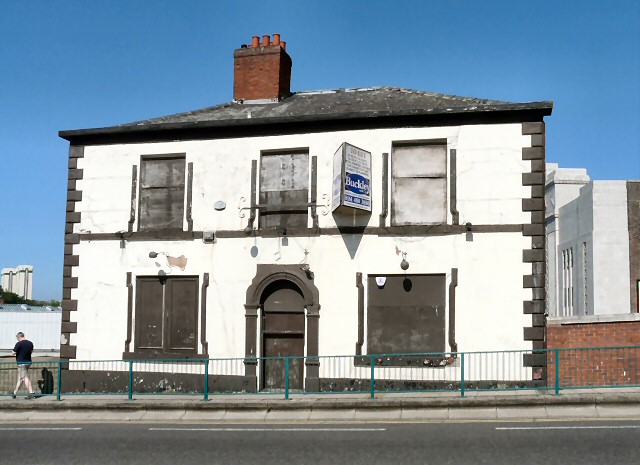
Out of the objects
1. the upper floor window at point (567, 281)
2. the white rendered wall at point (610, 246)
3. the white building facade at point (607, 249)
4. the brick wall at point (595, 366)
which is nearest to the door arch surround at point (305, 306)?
the brick wall at point (595, 366)

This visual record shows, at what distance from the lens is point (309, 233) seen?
63.3ft

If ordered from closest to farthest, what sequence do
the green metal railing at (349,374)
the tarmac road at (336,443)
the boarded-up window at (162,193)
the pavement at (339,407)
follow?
the tarmac road at (336,443) → the pavement at (339,407) → the green metal railing at (349,374) → the boarded-up window at (162,193)

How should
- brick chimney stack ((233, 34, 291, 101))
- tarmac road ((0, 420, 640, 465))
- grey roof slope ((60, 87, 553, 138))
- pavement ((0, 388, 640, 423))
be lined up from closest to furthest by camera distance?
tarmac road ((0, 420, 640, 465)), pavement ((0, 388, 640, 423)), grey roof slope ((60, 87, 553, 138)), brick chimney stack ((233, 34, 291, 101))

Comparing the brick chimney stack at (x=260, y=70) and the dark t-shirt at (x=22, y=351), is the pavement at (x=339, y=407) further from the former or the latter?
the brick chimney stack at (x=260, y=70)

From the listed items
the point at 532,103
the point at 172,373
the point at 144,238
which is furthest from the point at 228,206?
the point at 532,103

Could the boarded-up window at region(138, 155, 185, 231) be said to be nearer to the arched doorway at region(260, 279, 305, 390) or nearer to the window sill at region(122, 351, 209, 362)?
the arched doorway at region(260, 279, 305, 390)

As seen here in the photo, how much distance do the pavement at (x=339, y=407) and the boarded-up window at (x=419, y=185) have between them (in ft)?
14.7

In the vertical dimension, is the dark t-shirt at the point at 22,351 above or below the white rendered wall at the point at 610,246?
below

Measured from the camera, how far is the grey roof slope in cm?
1872

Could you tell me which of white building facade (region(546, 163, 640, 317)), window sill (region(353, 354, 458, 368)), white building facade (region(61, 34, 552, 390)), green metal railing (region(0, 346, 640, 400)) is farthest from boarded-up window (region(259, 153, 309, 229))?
white building facade (region(546, 163, 640, 317))

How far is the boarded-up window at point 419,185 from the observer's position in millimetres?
18797

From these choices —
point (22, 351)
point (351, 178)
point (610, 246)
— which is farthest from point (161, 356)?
point (610, 246)

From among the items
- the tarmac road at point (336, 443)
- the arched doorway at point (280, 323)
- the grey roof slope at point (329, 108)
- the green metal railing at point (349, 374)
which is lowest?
the tarmac road at point (336, 443)

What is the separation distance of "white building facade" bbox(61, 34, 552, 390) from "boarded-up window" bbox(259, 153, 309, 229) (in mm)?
41
